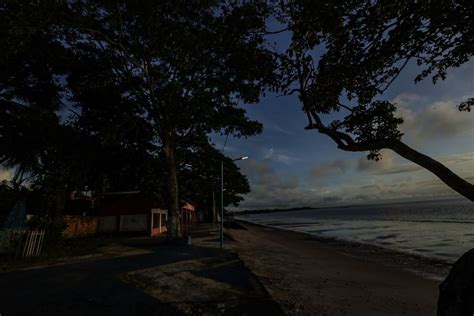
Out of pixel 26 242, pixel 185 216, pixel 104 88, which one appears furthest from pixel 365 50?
pixel 185 216

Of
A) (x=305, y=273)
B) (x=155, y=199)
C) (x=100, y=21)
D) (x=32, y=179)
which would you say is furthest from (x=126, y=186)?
(x=305, y=273)

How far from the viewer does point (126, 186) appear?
35594 mm

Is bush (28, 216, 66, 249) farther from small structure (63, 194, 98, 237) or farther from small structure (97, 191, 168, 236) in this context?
small structure (97, 191, 168, 236)

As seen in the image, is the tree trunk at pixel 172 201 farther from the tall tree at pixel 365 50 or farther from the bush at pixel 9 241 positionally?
the tall tree at pixel 365 50

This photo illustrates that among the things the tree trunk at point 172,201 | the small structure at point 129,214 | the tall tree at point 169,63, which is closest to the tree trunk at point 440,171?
the tall tree at point 169,63

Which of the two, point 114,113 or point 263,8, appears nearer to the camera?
point 263,8

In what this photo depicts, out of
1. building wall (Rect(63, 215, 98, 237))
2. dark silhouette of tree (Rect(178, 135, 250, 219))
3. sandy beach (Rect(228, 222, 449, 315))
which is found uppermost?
dark silhouette of tree (Rect(178, 135, 250, 219))

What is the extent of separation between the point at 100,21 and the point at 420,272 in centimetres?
2300

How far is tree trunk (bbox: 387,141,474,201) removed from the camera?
3.82m

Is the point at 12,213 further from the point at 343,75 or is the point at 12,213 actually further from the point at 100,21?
the point at 343,75

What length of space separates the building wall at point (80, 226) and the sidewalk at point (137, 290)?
15204mm

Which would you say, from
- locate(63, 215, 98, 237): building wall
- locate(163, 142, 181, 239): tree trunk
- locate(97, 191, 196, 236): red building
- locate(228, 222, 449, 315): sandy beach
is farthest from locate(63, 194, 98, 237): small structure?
locate(228, 222, 449, 315): sandy beach

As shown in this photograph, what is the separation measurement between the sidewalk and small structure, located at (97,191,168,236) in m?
16.9

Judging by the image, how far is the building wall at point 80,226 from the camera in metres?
27.0
